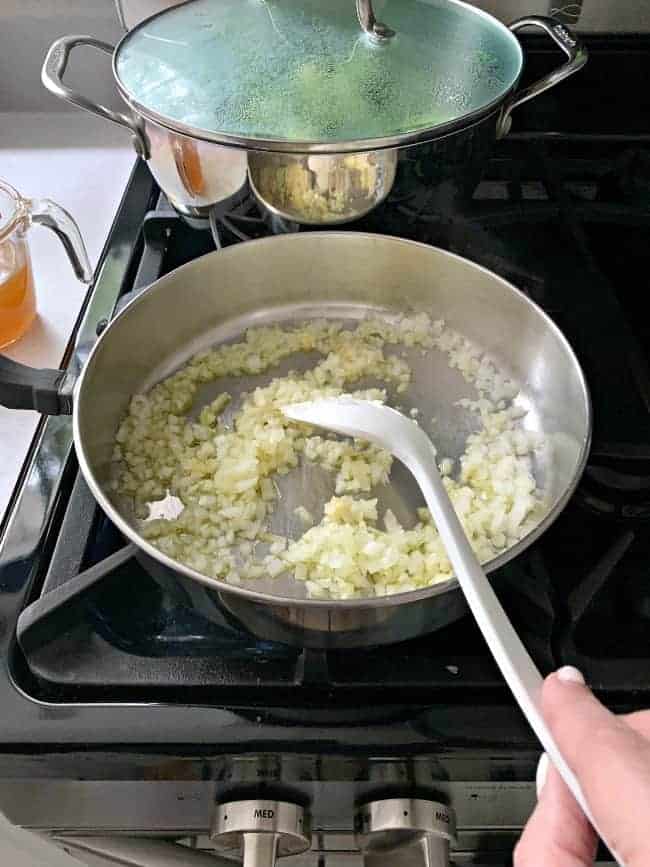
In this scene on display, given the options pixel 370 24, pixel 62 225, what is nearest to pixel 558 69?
pixel 370 24

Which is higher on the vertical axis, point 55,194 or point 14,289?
point 55,194

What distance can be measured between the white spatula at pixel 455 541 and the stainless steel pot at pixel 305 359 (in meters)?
0.04

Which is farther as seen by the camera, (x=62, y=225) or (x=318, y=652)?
(x=62, y=225)

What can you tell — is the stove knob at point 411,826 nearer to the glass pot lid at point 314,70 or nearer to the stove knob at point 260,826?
the stove knob at point 260,826

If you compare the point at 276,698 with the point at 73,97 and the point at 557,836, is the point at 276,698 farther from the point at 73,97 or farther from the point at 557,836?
the point at 73,97

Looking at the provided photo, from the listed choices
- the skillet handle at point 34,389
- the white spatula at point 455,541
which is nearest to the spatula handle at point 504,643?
the white spatula at point 455,541

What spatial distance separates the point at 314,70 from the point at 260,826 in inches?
22.1

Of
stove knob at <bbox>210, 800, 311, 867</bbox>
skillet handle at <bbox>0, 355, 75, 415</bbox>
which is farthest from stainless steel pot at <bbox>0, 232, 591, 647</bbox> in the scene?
stove knob at <bbox>210, 800, 311, 867</bbox>

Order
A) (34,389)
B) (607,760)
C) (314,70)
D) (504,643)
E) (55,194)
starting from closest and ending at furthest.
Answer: (607,760), (504,643), (34,389), (314,70), (55,194)

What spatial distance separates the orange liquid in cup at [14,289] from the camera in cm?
65

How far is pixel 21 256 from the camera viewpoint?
659mm


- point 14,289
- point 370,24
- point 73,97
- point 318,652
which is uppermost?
point 370,24

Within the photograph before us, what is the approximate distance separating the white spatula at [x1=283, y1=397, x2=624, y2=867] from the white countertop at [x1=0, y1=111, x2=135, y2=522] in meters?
0.22

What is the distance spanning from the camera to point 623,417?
586mm
